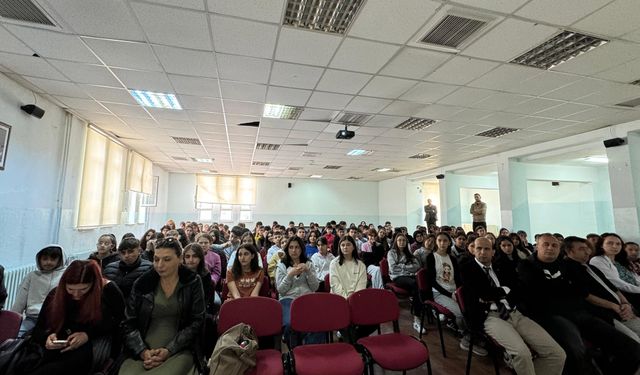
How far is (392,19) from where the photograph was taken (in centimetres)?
249

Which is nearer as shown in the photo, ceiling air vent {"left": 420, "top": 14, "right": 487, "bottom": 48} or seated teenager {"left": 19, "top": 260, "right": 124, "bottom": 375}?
seated teenager {"left": 19, "top": 260, "right": 124, "bottom": 375}

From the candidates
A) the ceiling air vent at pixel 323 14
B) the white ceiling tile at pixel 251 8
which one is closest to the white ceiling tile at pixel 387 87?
the ceiling air vent at pixel 323 14

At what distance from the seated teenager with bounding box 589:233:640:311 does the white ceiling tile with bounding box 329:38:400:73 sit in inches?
139

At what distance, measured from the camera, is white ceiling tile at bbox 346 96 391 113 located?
4.23 m

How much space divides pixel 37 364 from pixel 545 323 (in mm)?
4065

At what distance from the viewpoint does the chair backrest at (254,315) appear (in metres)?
2.27

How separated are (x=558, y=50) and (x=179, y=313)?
4.40 meters

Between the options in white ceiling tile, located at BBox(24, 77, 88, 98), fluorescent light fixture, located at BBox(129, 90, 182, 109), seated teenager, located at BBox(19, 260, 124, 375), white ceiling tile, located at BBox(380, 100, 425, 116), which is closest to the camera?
seated teenager, located at BBox(19, 260, 124, 375)

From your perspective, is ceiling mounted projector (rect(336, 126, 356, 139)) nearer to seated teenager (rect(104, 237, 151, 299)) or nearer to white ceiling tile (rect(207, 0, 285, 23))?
white ceiling tile (rect(207, 0, 285, 23))

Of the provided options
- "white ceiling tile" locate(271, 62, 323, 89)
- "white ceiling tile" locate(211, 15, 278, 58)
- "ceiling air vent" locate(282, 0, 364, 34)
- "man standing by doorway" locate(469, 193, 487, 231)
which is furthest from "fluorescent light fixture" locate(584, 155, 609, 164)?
"white ceiling tile" locate(211, 15, 278, 58)

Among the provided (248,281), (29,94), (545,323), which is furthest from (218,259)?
(545,323)

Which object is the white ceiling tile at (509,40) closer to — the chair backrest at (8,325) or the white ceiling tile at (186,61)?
the white ceiling tile at (186,61)

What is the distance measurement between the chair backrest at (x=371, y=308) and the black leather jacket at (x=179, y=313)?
1.28m

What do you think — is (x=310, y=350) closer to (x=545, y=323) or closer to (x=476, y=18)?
(x=545, y=323)
